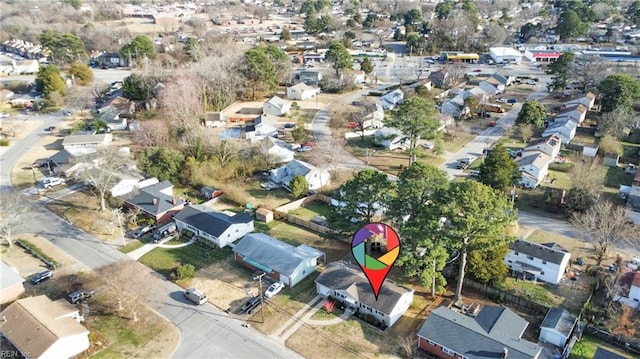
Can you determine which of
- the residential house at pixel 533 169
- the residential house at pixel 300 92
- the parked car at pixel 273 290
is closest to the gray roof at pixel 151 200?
the parked car at pixel 273 290

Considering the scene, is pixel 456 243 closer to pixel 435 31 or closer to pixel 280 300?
pixel 280 300

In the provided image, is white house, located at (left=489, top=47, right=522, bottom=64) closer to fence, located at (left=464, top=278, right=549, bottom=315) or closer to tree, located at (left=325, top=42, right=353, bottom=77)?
tree, located at (left=325, top=42, right=353, bottom=77)

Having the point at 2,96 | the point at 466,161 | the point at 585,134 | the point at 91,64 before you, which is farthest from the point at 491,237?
the point at 91,64

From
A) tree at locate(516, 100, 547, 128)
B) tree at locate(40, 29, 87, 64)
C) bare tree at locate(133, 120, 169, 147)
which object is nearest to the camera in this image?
A: bare tree at locate(133, 120, 169, 147)

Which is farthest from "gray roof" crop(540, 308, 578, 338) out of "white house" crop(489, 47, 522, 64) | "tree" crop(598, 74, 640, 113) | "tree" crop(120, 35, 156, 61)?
"tree" crop(120, 35, 156, 61)

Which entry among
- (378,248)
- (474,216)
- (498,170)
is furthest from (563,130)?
(378,248)

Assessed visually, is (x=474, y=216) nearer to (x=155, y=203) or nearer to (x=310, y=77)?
(x=155, y=203)
